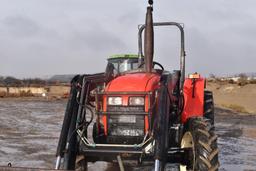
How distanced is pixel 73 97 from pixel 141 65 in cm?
168

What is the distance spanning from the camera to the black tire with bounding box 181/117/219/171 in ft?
18.4

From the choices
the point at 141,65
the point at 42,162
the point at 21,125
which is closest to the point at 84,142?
the point at 141,65

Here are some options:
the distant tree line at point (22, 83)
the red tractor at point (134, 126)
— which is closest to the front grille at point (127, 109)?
the red tractor at point (134, 126)

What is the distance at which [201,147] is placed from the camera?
5715 millimetres

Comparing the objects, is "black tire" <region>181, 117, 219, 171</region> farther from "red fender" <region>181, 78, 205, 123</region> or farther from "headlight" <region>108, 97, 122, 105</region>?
"headlight" <region>108, 97, 122, 105</region>

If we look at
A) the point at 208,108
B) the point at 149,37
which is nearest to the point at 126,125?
the point at 149,37

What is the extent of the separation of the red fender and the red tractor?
2.68 feet

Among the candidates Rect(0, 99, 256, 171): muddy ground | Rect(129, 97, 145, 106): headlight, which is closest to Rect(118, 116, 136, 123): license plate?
Rect(129, 97, 145, 106): headlight

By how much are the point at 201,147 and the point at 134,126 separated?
920 millimetres

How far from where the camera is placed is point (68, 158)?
18.5ft

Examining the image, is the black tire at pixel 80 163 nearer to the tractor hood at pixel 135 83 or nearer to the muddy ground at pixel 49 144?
the tractor hood at pixel 135 83

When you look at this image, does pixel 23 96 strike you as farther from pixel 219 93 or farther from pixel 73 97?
pixel 73 97

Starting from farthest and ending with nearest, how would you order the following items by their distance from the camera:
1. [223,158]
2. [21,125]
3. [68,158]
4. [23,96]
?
[23,96] < [21,125] < [223,158] < [68,158]

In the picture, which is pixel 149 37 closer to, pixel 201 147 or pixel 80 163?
pixel 201 147
